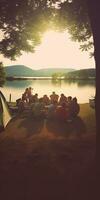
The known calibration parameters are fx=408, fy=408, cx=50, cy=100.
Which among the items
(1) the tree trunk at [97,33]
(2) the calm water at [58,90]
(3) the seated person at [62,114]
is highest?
(1) the tree trunk at [97,33]

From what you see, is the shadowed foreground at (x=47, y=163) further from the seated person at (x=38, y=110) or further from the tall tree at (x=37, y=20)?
the tall tree at (x=37, y=20)

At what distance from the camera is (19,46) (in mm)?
21047

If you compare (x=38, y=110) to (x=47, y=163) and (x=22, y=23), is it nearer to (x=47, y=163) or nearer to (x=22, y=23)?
(x=22, y=23)

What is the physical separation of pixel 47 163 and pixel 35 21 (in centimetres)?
794

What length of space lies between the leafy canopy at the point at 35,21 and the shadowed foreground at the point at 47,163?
441 cm

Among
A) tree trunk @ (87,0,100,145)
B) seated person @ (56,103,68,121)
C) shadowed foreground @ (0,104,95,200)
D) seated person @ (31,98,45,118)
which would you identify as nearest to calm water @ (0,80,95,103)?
seated person @ (31,98,45,118)

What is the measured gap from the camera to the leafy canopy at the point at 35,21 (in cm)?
1492

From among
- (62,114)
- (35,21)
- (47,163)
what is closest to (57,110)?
(62,114)

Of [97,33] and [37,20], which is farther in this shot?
[37,20]

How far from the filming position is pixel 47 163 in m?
10.4

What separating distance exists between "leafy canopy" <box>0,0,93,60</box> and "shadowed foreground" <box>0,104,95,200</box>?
441cm

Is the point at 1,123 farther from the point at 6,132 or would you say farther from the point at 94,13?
the point at 94,13

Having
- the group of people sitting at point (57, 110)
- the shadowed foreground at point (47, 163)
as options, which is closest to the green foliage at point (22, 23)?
the group of people sitting at point (57, 110)

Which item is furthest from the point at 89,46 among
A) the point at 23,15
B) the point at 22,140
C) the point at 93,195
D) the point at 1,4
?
the point at 93,195
